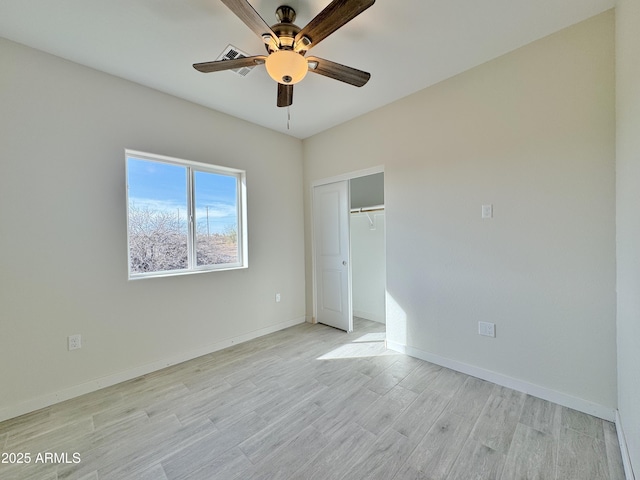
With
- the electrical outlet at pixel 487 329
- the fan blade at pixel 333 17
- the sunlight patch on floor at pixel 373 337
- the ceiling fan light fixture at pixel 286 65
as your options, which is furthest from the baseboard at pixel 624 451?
the ceiling fan light fixture at pixel 286 65

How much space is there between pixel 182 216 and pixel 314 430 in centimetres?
241

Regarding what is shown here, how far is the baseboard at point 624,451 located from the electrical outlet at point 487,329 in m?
0.78

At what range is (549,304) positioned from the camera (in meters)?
1.96

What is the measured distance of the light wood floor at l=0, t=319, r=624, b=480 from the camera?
4.71ft

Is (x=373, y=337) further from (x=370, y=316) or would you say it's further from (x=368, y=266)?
(x=368, y=266)

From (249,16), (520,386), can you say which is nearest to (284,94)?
(249,16)

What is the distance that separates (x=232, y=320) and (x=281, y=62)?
107 inches

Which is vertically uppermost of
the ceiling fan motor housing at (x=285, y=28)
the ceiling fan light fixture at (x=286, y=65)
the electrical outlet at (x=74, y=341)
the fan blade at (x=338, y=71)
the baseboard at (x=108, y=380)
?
the ceiling fan motor housing at (x=285, y=28)

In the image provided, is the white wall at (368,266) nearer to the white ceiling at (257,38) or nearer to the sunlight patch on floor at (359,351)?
the sunlight patch on floor at (359,351)

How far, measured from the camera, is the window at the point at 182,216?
8.38 ft

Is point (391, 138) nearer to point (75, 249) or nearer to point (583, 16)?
point (583, 16)

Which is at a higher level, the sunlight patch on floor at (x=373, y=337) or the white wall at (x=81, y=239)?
the white wall at (x=81, y=239)

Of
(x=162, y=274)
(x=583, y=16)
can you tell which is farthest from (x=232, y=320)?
(x=583, y=16)

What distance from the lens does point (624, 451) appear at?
1.44m
